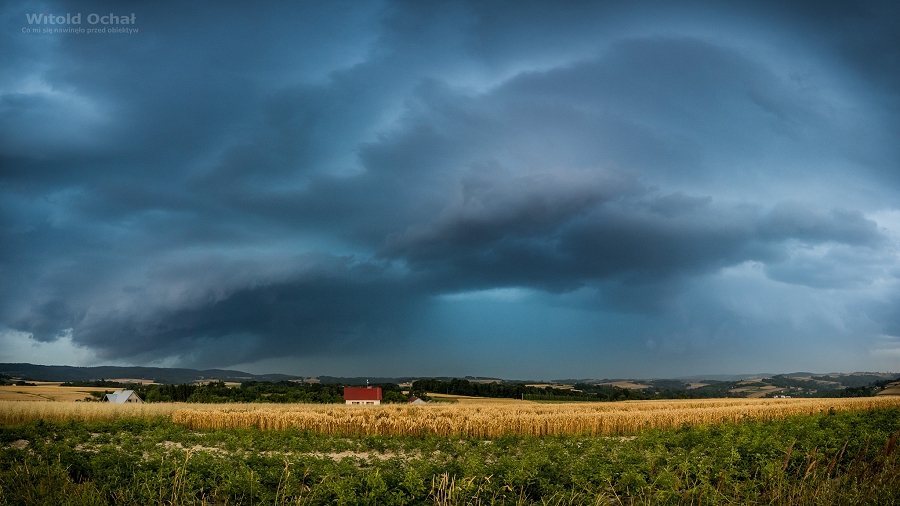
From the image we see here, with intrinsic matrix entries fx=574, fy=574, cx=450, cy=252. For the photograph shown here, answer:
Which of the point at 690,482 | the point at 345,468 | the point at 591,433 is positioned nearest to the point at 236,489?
the point at 345,468

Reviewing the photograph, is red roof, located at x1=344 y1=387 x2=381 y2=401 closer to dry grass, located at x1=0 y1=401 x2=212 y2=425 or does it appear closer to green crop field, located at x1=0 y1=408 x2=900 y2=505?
dry grass, located at x1=0 y1=401 x2=212 y2=425

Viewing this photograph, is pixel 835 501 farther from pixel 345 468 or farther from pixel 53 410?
pixel 53 410

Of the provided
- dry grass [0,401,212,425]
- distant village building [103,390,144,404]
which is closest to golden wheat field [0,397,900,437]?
dry grass [0,401,212,425]

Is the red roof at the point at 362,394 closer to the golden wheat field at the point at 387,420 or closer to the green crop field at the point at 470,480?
the golden wheat field at the point at 387,420

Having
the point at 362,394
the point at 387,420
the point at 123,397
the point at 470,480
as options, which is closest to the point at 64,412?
the point at 387,420

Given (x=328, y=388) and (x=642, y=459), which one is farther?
(x=328, y=388)

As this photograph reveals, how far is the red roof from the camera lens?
84.0 metres

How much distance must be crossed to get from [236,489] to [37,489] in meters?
3.07

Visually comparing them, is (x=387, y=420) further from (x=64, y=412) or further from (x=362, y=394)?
(x=362, y=394)

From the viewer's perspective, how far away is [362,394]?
278ft

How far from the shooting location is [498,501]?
9.15 m

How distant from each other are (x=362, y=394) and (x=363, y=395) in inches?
10.9

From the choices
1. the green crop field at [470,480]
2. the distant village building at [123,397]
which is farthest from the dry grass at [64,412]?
the distant village building at [123,397]

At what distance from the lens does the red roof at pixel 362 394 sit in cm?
8400
